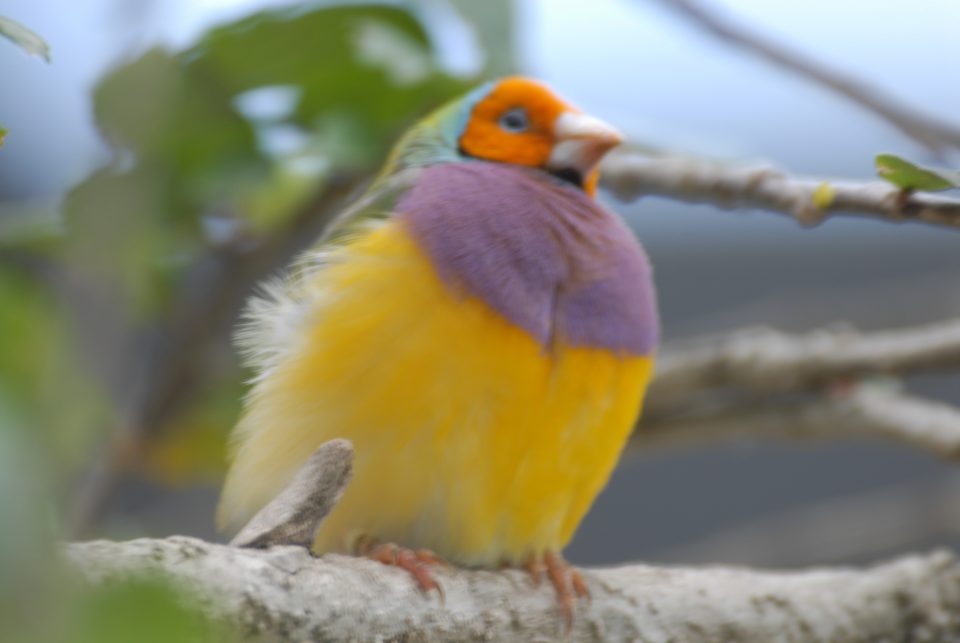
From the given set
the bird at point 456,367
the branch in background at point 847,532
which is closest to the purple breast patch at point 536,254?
the bird at point 456,367

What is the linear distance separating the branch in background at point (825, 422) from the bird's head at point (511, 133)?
0.73 metres

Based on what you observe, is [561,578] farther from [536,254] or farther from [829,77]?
[829,77]

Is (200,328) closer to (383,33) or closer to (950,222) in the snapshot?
(383,33)

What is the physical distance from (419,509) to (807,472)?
313cm

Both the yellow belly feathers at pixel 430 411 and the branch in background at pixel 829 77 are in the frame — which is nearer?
the yellow belly feathers at pixel 430 411

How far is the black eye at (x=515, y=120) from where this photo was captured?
1911 mm

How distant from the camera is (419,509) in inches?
60.5

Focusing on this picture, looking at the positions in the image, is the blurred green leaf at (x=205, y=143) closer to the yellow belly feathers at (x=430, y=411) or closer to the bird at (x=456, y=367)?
the bird at (x=456, y=367)

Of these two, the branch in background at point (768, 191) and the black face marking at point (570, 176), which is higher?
the branch in background at point (768, 191)

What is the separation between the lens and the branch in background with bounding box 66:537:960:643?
1048mm

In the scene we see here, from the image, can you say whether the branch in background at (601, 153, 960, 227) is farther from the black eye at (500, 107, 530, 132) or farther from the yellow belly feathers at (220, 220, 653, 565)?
the yellow belly feathers at (220, 220, 653, 565)

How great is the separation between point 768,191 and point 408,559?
2.10ft

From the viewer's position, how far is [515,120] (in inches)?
75.4

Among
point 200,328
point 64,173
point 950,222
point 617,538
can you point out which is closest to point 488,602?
point 950,222
